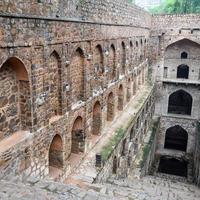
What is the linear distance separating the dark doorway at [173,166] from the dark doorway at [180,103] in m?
4.02

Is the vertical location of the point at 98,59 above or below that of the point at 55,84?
above

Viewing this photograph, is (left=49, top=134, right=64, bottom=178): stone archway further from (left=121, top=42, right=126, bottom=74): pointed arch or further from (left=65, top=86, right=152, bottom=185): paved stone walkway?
(left=121, top=42, right=126, bottom=74): pointed arch

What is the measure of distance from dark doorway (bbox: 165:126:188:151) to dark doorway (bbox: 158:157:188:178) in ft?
5.36

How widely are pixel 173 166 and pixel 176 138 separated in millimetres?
3319

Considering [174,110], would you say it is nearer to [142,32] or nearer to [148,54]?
[148,54]

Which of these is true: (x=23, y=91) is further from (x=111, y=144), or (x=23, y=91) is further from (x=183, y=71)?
(x=183, y=71)

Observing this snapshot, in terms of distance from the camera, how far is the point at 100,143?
10539 mm

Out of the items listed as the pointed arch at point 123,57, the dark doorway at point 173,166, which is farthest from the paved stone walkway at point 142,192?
the dark doorway at point 173,166

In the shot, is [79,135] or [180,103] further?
[180,103]

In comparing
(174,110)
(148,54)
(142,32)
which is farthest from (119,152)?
A: (174,110)

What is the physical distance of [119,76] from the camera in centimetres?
1334

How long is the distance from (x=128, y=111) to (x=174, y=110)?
10089 mm

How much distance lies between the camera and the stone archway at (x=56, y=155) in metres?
8.12

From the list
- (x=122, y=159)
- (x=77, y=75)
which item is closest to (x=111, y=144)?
(x=122, y=159)
